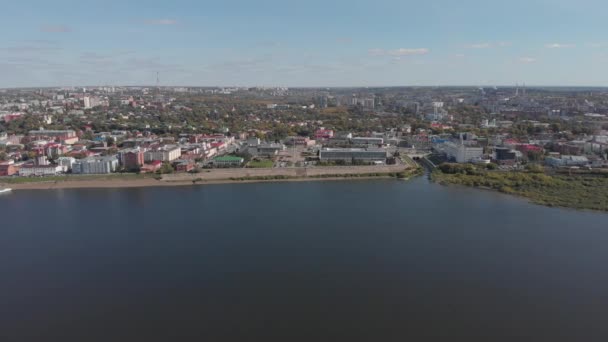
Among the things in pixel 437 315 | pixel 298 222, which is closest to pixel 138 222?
pixel 298 222

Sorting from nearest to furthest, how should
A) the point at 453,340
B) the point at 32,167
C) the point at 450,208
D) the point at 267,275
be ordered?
1. the point at 453,340
2. the point at 267,275
3. the point at 450,208
4. the point at 32,167

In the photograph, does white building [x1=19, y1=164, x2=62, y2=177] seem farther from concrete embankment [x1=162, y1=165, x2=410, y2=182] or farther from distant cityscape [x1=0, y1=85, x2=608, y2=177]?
concrete embankment [x1=162, y1=165, x2=410, y2=182]

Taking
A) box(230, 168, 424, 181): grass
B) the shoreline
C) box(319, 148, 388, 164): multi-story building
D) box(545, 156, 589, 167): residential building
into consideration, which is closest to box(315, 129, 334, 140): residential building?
box(319, 148, 388, 164): multi-story building

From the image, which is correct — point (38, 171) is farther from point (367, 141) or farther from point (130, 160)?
point (367, 141)

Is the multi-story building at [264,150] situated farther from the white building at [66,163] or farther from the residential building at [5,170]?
the residential building at [5,170]

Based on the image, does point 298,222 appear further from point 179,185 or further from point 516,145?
point 516,145

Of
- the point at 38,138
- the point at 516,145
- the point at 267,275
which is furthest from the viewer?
the point at 38,138
